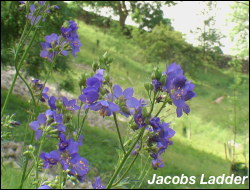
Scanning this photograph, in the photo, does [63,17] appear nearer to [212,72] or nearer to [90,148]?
[90,148]

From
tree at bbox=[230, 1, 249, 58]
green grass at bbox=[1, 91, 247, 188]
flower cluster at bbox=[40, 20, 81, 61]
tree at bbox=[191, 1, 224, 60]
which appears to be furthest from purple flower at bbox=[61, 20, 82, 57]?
tree at bbox=[230, 1, 249, 58]

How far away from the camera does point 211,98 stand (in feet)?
57.5

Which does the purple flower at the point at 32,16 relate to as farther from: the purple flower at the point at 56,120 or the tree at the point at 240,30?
the tree at the point at 240,30

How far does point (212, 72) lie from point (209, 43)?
24.1 feet

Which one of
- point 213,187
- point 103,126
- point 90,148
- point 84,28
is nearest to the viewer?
point 213,187

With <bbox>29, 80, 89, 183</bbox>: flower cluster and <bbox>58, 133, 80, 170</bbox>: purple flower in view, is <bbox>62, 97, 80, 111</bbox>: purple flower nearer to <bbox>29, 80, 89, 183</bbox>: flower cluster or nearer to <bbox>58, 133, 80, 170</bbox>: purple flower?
<bbox>29, 80, 89, 183</bbox>: flower cluster

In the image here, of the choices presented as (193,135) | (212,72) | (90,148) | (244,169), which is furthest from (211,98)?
(90,148)

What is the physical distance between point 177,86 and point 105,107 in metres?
0.17

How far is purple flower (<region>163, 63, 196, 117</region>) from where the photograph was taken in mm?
882

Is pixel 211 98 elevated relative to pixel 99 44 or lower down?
lower down

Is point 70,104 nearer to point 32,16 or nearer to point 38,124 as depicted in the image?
point 38,124

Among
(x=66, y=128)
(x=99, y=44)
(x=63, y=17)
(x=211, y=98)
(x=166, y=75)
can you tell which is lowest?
(x=211, y=98)

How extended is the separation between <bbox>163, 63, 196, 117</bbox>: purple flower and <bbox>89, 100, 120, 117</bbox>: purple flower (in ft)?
0.41

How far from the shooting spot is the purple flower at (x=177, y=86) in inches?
34.7
